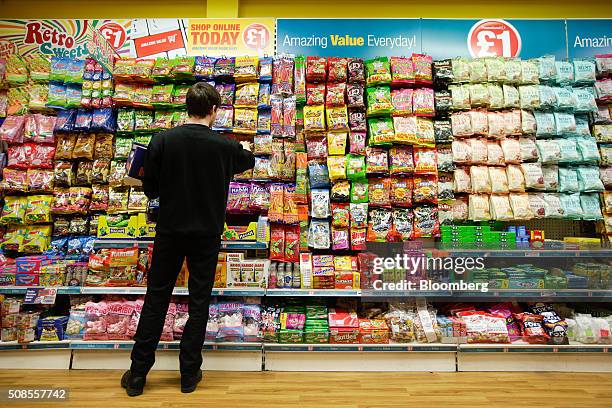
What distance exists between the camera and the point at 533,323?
2982 mm

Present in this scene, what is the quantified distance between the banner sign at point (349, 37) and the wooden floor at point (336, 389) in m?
3.04

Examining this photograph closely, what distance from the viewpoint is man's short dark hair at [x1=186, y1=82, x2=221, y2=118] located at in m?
2.47

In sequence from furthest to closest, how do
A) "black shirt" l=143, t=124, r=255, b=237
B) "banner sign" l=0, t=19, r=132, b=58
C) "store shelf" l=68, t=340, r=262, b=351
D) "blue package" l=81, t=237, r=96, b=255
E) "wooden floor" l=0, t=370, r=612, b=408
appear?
1. "banner sign" l=0, t=19, r=132, b=58
2. "blue package" l=81, t=237, r=96, b=255
3. "store shelf" l=68, t=340, r=262, b=351
4. "black shirt" l=143, t=124, r=255, b=237
5. "wooden floor" l=0, t=370, r=612, b=408

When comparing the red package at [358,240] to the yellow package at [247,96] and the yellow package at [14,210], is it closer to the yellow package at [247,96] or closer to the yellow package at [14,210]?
the yellow package at [247,96]

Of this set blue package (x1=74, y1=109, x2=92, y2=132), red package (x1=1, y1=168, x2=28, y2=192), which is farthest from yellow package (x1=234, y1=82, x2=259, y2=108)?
red package (x1=1, y1=168, x2=28, y2=192)

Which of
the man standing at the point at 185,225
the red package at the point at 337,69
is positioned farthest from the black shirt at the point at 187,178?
the red package at the point at 337,69

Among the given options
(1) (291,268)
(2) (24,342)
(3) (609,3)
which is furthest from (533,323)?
(2) (24,342)

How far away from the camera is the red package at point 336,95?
345 centimetres

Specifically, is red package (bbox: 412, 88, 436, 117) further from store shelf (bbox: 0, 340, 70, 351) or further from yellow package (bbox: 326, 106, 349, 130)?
store shelf (bbox: 0, 340, 70, 351)

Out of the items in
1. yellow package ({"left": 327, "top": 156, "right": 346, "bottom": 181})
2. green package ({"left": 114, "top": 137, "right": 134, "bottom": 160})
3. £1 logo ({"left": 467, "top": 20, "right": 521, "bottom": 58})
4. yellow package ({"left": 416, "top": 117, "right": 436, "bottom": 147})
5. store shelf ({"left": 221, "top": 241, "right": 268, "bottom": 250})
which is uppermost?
£1 logo ({"left": 467, "top": 20, "right": 521, "bottom": 58})

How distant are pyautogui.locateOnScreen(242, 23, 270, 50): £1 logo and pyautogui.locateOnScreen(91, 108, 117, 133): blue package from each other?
1.52m

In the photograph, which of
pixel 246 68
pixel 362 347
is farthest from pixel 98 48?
pixel 362 347

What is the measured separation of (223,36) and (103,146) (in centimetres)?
163

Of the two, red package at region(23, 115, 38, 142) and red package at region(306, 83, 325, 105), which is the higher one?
red package at region(306, 83, 325, 105)
